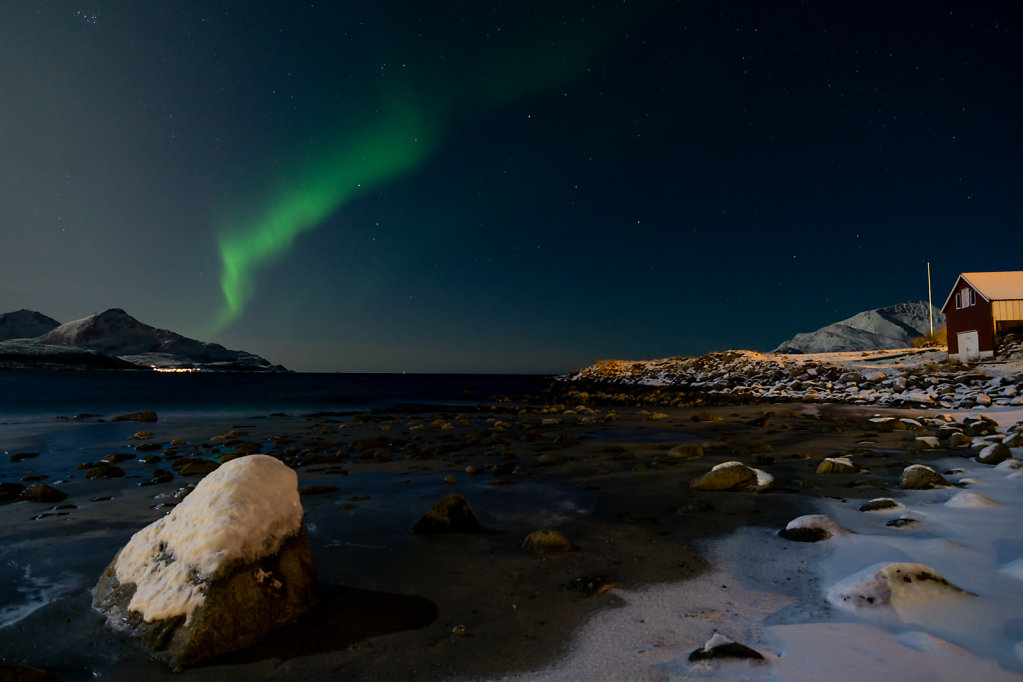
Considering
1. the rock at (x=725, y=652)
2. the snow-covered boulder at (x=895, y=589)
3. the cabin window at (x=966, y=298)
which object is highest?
the cabin window at (x=966, y=298)

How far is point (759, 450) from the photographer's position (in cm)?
1008

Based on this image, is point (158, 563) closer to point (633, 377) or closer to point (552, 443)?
point (552, 443)

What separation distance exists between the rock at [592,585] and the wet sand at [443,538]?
7cm

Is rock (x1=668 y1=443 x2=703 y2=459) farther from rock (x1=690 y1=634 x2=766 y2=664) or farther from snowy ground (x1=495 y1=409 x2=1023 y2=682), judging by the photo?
rock (x1=690 y1=634 x2=766 y2=664)

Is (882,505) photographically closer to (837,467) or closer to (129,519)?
(837,467)

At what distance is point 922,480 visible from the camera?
6.36 meters

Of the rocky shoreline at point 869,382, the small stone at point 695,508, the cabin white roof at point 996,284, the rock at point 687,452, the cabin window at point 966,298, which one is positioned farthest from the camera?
the cabin window at point 966,298

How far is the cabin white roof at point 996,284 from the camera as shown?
26.4 metres

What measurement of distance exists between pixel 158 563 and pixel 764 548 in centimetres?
503

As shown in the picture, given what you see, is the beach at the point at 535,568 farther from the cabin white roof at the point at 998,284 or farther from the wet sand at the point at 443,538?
the cabin white roof at the point at 998,284

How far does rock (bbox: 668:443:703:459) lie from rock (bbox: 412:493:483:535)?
226 inches

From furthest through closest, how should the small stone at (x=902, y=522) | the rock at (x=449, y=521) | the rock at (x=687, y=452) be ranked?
the rock at (x=687, y=452)
the rock at (x=449, y=521)
the small stone at (x=902, y=522)

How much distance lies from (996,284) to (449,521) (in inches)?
1435

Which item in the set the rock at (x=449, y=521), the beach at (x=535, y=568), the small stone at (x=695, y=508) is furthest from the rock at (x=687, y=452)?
the rock at (x=449, y=521)
